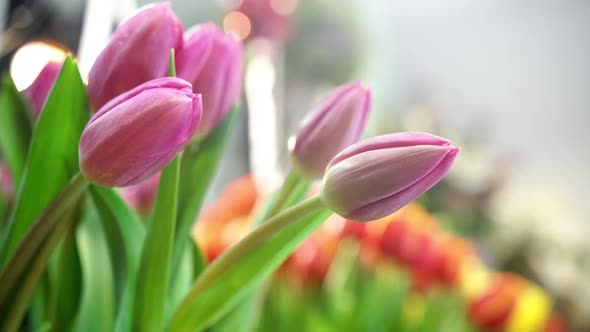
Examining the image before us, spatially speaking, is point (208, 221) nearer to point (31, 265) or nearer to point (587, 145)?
point (31, 265)

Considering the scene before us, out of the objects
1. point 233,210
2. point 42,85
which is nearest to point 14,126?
point 42,85

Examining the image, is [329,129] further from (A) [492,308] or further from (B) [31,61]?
(A) [492,308]

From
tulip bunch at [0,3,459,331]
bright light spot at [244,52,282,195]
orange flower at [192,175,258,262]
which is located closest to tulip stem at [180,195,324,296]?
tulip bunch at [0,3,459,331]

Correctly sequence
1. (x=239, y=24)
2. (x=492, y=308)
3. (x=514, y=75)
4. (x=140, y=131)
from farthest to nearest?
(x=514, y=75) → (x=239, y=24) → (x=492, y=308) → (x=140, y=131)

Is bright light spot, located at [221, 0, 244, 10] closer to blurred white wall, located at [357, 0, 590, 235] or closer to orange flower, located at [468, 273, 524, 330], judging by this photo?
orange flower, located at [468, 273, 524, 330]

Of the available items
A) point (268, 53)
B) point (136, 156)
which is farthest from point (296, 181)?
point (268, 53)

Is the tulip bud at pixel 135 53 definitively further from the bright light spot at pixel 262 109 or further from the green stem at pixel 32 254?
the bright light spot at pixel 262 109
